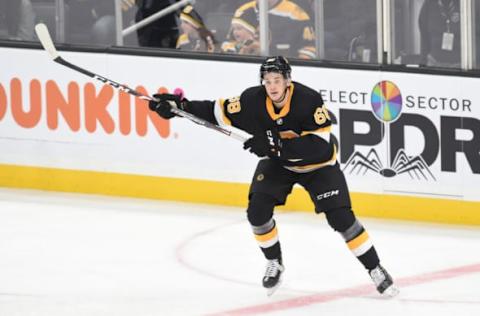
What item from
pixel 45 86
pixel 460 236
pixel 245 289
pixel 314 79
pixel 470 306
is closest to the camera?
pixel 470 306

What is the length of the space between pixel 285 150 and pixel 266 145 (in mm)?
86

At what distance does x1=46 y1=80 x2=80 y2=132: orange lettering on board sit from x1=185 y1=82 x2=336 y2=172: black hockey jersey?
9.60 feet

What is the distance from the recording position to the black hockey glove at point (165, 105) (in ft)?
20.5

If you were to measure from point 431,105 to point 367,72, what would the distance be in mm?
438

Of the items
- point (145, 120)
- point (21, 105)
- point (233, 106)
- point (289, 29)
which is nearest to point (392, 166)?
point (289, 29)

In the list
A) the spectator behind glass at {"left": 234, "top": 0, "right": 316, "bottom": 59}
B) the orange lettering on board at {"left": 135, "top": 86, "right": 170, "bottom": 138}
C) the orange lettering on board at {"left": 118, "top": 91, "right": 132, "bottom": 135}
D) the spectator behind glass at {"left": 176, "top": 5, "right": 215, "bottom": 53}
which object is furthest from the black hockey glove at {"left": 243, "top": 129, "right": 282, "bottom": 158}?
the orange lettering on board at {"left": 118, "top": 91, "right": 132, "bottom": 135}

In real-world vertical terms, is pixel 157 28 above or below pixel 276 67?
above

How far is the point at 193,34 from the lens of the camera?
8.64 meters

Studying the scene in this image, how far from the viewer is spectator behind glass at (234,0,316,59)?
27.0ft

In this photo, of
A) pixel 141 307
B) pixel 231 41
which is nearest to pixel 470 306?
pixel 141 307

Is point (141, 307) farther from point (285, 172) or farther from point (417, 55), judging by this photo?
point (417, 55)

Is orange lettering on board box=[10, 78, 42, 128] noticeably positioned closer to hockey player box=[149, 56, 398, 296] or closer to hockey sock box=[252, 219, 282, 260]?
hockey player box=[149, 56, 398, 296]

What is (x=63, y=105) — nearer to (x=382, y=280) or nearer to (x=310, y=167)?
(x=310, y=167)

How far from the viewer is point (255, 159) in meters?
8.38
